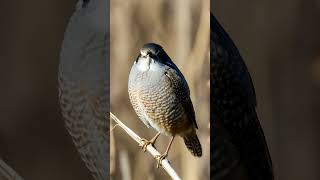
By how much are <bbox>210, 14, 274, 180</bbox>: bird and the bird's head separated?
204 mm

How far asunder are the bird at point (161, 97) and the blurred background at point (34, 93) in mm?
291

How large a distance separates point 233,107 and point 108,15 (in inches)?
16.6

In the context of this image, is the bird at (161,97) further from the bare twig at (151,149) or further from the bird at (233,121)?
the bird at (233,121)

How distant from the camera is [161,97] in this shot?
150 cm

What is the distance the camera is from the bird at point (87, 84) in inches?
63.7

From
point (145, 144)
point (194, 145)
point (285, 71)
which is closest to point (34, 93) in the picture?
point (145, 144)

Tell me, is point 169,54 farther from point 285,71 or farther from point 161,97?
point 285,71

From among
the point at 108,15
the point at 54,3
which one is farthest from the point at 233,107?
the point at 54,3

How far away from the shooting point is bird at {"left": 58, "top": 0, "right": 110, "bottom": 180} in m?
1.62

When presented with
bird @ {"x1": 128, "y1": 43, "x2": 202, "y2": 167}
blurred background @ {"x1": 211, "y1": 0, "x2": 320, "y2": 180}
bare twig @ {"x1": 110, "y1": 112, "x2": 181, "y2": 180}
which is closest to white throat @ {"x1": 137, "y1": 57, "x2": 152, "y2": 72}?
bird @ {"x1": 128, "y1": 43, "x2": 202, "y2": 167}

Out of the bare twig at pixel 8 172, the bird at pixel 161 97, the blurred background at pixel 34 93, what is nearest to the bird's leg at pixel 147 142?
the bird at pixel 161 97

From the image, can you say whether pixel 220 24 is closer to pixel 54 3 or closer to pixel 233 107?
pixel 233 107

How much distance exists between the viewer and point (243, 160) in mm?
1729

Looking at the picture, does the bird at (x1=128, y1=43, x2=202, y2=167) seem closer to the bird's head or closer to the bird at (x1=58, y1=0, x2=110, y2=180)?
the bird's head
